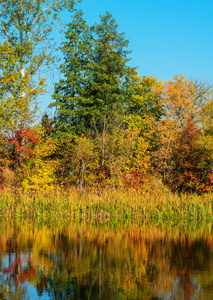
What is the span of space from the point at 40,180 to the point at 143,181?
386 inches

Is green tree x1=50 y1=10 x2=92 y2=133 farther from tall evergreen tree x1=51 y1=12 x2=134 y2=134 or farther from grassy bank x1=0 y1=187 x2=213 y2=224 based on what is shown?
grassy bank x1=0 y1=187 x2=213 y2=224

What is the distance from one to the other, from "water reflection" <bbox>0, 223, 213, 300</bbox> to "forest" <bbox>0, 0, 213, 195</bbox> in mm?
9702

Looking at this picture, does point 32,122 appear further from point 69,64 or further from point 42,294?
point 42,294

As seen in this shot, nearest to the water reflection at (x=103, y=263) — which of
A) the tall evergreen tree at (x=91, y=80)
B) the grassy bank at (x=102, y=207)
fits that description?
the grassy bank at (x=102, y=207)

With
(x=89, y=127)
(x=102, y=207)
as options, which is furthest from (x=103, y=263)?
(x=89, y=127)

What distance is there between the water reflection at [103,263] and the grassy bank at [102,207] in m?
2.93

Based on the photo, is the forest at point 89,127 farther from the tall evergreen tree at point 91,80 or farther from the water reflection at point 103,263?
the water reflection at point 103,263

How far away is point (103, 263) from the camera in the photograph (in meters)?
9.84

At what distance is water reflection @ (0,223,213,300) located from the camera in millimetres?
7465

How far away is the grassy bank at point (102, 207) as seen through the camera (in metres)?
18.6

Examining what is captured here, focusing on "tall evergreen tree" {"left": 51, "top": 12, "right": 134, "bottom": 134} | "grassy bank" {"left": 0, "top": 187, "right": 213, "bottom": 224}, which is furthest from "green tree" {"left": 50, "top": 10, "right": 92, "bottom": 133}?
"grassy bank" {"left": 0, "top": 187, "right": 213, "bottom": 224}

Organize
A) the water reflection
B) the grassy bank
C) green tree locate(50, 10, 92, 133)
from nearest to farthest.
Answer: the water reflection, the grassy bank, green tree locate(50, 10, 92, 133)

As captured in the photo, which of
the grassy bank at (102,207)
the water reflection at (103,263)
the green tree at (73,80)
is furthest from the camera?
the green tree at (73,80)

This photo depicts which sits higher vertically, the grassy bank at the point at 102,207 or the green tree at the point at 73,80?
the green tree at the point at 73,80
